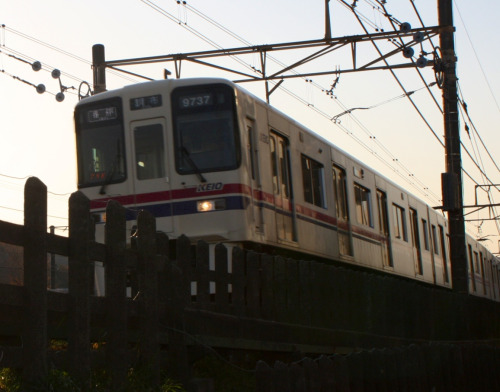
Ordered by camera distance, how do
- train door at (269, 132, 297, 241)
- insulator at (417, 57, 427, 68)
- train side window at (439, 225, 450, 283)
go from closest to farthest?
train door at (269, 132, 297, 241) < insulator at (417, 57, 427, 68) < train side window at (439, 225, 450, 283)

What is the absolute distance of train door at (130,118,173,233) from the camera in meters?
12.1

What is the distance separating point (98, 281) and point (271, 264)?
331 cm

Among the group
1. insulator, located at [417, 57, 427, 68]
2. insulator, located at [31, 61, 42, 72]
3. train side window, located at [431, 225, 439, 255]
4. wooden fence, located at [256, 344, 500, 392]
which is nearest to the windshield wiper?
wooden fence, located at [256, 344, 500, 392]

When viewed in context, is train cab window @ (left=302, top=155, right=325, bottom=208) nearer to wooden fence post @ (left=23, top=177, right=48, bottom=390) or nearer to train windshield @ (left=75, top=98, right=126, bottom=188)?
train windshield @ (left=75, top=98, right=126, bottom=188)

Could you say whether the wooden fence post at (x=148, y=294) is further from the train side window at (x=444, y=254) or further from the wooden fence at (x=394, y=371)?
the train side window at (x=444, y=254)

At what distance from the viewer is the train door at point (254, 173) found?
11891 millimetres

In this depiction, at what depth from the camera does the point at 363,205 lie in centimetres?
1752

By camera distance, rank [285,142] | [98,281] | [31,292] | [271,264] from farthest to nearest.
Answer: [285,142] → [98,281] → [271,264] → [31,292]

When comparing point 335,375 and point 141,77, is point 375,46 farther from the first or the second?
point 335,375

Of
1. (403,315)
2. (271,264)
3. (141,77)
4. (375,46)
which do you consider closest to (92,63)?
(141,77)

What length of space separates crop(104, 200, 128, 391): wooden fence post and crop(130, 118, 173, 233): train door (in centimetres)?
531

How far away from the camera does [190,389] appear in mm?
7250

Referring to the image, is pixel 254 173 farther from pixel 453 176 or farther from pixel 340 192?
pixel 453 176

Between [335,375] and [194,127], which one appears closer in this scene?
[335,375]
